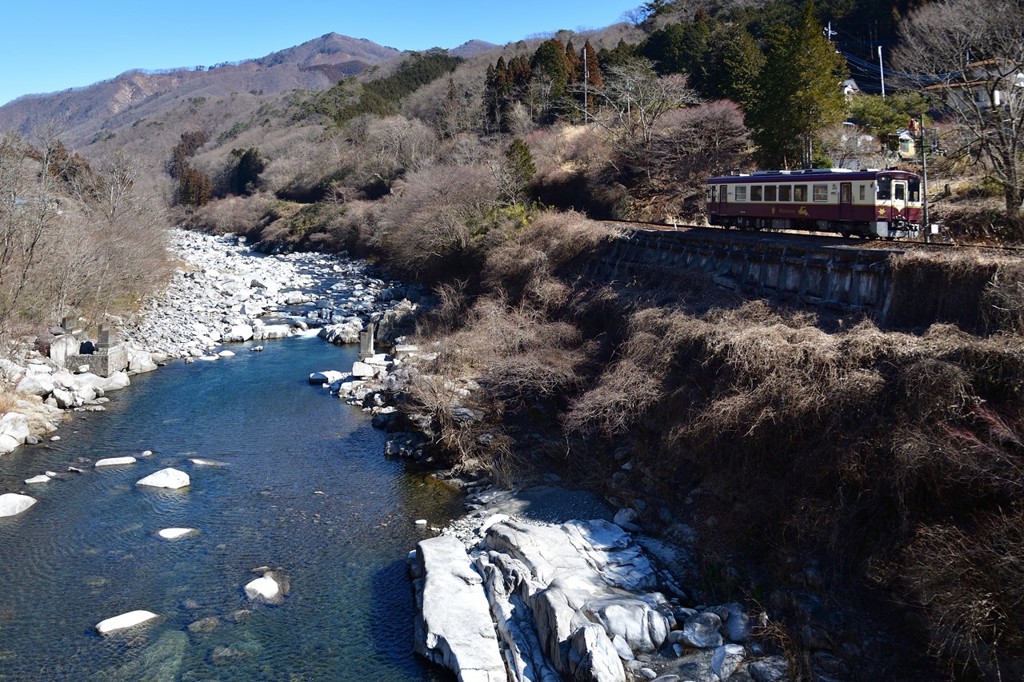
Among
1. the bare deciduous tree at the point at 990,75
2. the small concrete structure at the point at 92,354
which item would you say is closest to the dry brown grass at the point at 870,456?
the bare deciduous tree at the point at 990,75

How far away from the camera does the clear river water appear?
398 inches

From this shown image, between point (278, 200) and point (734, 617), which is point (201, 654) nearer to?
point (734, 617)

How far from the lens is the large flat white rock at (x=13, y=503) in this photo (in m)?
13.9

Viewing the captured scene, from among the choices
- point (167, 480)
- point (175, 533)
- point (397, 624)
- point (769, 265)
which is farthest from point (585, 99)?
point (397, 624)

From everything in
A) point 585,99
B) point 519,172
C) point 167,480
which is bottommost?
point 167,480

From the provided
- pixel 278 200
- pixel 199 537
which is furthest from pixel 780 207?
pixel 278 200

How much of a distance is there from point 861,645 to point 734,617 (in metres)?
1.59

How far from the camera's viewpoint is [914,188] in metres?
16.9

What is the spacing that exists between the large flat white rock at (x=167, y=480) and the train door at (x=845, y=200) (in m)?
15.5

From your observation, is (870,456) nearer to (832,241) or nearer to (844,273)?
(844,273)

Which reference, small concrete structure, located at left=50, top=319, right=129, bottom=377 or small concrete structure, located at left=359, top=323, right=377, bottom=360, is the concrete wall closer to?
small concrete structure, located at left=359, top=323, right=377, bottom=360

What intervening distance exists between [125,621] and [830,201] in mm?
16504

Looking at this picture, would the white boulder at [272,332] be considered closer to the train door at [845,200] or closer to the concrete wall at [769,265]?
the concrete wall at [769,265]

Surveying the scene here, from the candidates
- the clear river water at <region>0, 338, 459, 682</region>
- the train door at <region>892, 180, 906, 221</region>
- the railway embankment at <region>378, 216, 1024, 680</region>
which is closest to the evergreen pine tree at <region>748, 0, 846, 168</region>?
the railway embankment at <region>378, 216, 1024, 680</region>
